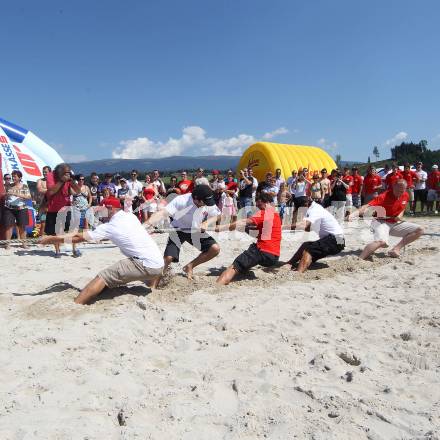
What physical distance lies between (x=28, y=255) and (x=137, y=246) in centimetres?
330

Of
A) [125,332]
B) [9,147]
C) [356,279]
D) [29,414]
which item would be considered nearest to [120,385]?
[29,414]

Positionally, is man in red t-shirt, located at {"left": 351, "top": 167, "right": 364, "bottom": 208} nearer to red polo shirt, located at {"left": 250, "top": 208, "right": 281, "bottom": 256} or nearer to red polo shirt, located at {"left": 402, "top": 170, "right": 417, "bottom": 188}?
red polo shirt, located at {"left": 402, "top": 170, "right": 417, "bottom": 188}

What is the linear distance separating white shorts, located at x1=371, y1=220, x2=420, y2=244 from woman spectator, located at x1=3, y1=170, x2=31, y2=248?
610cm

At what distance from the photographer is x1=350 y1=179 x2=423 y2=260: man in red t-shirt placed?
21.2 feet

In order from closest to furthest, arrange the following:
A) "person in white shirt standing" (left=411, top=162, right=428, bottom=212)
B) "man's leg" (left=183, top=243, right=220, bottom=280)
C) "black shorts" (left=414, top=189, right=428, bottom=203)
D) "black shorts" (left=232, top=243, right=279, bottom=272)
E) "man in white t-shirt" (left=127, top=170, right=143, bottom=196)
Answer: "black shorts" (left=232, top=243, right=279, bottom=272)
"man's leg" (left=183, top=243, right=220, bottom=280)
"man in white t-shirt" (left=127, top=170, right=143, bottom=196)
"person in white shirt standing" (left=411, top=162, right=428, bottom=212)
"black shorts" (left=414, top=189, right=428, bottom=203)

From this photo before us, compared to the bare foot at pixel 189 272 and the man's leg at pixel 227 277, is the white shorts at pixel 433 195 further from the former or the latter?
the bare foot at pixel 189 272

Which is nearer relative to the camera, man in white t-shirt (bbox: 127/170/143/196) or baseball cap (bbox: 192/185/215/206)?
baseball cap (bbox: 192/185/215/206)

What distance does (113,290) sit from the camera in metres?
4.61

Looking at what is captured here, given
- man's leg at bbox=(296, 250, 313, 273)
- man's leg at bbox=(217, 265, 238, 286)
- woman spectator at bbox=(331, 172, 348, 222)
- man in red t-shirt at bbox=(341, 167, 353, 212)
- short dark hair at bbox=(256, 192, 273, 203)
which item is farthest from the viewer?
man in red t-shirt at bbox=(341, 167, 353, 212)

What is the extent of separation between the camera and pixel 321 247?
5.83 metres

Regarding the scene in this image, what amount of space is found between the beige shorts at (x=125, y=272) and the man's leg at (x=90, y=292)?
0.19 ft

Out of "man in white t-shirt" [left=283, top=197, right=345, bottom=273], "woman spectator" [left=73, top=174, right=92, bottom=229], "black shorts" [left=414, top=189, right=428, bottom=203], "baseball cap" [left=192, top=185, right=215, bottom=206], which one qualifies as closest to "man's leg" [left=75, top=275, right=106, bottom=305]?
"baseball cap" [left=192, top=185, right=215, bottom=206]

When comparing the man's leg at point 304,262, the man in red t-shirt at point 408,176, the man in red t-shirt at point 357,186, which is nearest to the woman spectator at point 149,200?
the man's leg at point 304,262

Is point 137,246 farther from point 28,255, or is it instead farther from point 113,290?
point 28,255
